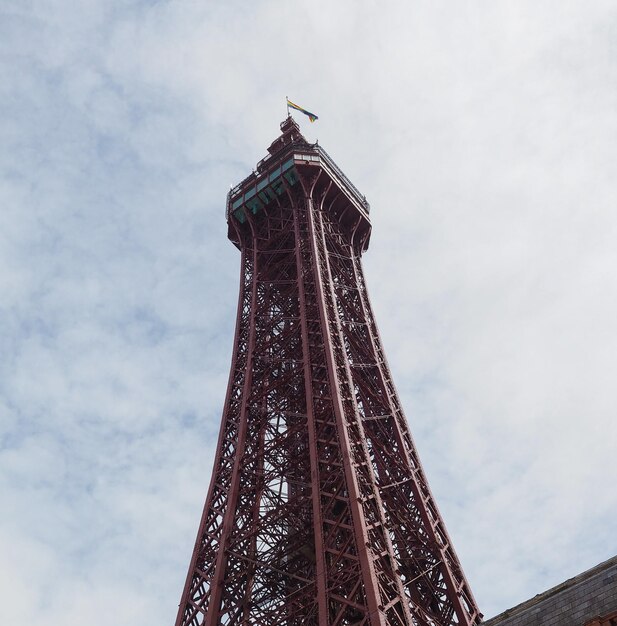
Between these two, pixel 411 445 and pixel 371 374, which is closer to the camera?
pixel 411 445

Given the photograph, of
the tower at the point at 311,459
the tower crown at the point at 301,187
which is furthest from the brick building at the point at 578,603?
the tower crown at the point at 301,187

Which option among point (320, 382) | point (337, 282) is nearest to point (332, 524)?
point (320, 382)

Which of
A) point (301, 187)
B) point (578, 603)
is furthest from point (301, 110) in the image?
point (578, 603)

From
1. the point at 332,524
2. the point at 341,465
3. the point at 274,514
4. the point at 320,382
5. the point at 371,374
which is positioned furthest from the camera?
the point at 371,374

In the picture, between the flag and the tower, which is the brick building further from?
the flag

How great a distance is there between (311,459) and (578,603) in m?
11.2

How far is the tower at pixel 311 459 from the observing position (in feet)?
85.7

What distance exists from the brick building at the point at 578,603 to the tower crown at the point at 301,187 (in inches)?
1052

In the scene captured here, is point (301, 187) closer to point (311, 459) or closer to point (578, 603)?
point (311, 459)

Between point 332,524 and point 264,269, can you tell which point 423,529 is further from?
point 264,269

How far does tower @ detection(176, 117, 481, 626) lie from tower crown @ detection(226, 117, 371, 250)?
4.5 inches

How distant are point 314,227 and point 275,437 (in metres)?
12.9

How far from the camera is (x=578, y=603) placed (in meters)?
20.8

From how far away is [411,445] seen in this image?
3378 centimetres
